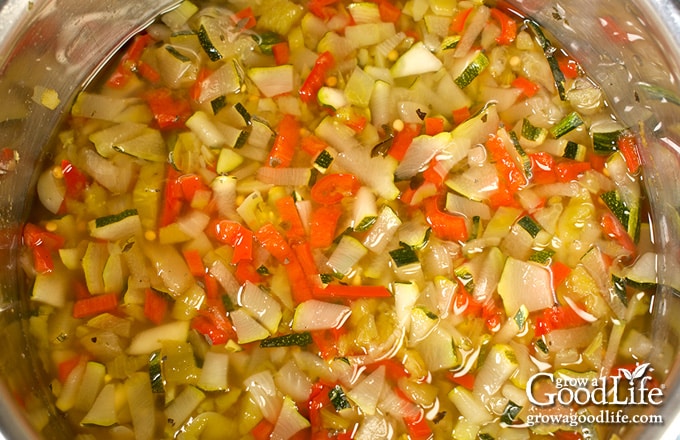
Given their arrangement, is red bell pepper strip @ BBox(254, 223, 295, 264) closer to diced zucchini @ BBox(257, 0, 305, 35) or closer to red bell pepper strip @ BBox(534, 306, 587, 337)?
diced zucchini @ BBox(257, 0, 305, 35)

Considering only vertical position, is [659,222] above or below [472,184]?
below

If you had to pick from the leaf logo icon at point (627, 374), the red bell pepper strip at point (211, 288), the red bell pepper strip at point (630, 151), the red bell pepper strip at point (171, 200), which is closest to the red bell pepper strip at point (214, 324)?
the red bell pepper strip at point (211, 288)

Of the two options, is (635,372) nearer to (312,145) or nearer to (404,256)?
(404,256)

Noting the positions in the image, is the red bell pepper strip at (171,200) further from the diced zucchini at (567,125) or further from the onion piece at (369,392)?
the diced zucchini at (567,125)

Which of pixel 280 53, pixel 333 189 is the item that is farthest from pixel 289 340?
pixel 280 53

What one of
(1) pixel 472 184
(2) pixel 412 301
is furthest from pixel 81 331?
(1) pixel 472 184

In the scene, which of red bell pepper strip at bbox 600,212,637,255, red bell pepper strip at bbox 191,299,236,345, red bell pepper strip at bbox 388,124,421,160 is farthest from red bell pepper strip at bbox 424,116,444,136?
red bell pepper strip at bbox 191,299,236,345

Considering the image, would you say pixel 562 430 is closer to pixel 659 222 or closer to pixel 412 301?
pixel 412 301
